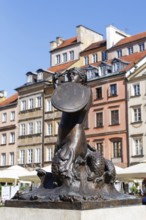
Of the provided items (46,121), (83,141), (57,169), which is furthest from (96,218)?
(46,121)

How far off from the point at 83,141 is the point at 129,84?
27171 mm

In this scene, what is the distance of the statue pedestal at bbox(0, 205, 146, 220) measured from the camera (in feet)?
13.9

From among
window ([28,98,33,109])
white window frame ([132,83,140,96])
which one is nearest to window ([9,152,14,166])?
window ([28,98,33,109])

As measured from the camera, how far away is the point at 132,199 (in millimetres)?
5258

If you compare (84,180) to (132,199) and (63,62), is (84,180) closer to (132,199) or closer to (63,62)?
(132,199)

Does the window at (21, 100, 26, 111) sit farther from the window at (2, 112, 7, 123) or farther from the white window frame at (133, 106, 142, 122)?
the white window frame at (133, 106, 142, 122)

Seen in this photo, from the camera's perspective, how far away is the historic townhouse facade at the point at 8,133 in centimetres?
4028

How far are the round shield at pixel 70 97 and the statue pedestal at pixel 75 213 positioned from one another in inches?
55.1

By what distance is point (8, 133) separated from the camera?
41.2m

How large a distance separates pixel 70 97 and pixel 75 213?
1.69 metres

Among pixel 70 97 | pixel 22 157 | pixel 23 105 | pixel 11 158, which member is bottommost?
pixel 11 158

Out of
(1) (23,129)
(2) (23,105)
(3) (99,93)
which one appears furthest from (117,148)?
(2) (23,105)

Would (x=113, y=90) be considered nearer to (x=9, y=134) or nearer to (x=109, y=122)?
(x=109, y=122)

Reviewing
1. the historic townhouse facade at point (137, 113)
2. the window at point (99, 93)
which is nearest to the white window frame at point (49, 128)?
the window at point (99, 93)
